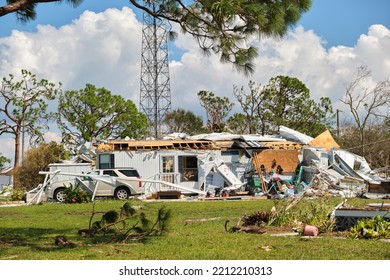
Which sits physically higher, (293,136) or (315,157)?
(293,136)

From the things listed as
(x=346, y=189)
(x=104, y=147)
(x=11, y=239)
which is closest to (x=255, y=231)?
(x=11, y=239)

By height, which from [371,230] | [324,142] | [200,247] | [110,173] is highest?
[324,142]

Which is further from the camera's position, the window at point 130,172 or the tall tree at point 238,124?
the tall tree at point 238,124

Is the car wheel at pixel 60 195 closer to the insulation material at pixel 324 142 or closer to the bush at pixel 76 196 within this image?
the bush at pixel 76 196

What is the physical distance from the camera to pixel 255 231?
1045 cm

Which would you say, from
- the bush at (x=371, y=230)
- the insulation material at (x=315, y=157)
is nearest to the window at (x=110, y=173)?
the insulation material at (x=315, y=157)

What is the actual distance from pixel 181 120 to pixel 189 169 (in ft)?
71.5

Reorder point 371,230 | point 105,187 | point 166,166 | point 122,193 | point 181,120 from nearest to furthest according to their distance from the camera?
point 371,230 → point 105,187 → point 122,193 → point 166,166 → point 181,120

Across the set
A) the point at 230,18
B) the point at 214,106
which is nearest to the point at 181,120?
the point at 214,106

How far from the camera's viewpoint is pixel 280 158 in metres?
28.4

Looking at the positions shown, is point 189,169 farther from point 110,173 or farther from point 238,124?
point 238,124

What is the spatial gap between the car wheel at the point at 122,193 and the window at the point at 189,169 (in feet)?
13.4

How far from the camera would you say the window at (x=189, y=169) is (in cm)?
2877

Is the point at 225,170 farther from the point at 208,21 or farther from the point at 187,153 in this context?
the point at 208,21
